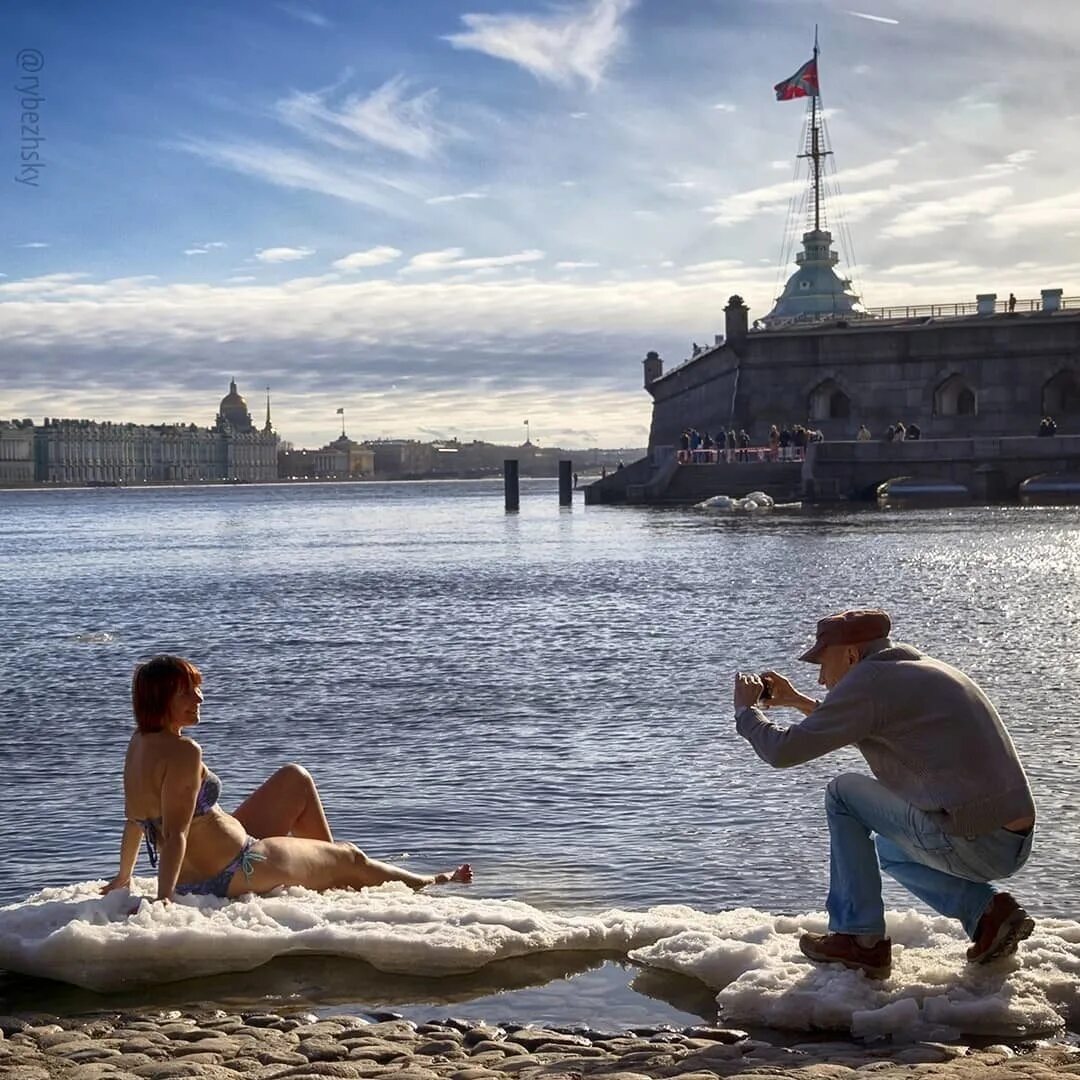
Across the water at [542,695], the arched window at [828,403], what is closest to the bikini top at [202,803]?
the water at [542,695]

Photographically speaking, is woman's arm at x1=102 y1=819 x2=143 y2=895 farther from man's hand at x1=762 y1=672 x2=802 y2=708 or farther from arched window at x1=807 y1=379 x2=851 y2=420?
arched window at x1=807 y1=379 x2=851 y2=420

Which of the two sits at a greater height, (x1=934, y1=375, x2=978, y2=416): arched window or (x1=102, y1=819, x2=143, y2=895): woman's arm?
(x1=934, y1=375, x2=978, y2=416): arched window

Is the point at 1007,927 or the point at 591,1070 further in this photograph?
the point at 1007,927

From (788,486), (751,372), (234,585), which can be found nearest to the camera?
(234,585)

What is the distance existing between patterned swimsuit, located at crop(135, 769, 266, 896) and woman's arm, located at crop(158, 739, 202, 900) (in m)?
0.08

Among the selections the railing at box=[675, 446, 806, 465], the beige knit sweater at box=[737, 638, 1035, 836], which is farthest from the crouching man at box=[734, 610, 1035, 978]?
the railing at box=[675, 446, 806, 465]

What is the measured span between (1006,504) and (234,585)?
25.0 meters

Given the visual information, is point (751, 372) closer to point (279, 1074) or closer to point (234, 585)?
point (234, 585)

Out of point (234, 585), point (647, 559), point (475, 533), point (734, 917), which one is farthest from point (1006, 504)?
point (734, 917)

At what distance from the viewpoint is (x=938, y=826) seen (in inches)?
191

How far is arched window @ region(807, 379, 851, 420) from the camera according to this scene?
5994 centimetres

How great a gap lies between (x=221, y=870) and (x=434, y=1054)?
1.59 meters

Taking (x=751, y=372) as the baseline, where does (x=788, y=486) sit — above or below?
below

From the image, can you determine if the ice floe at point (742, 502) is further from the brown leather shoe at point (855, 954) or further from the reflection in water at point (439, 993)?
the brown leather shoe at point (855, 954)
